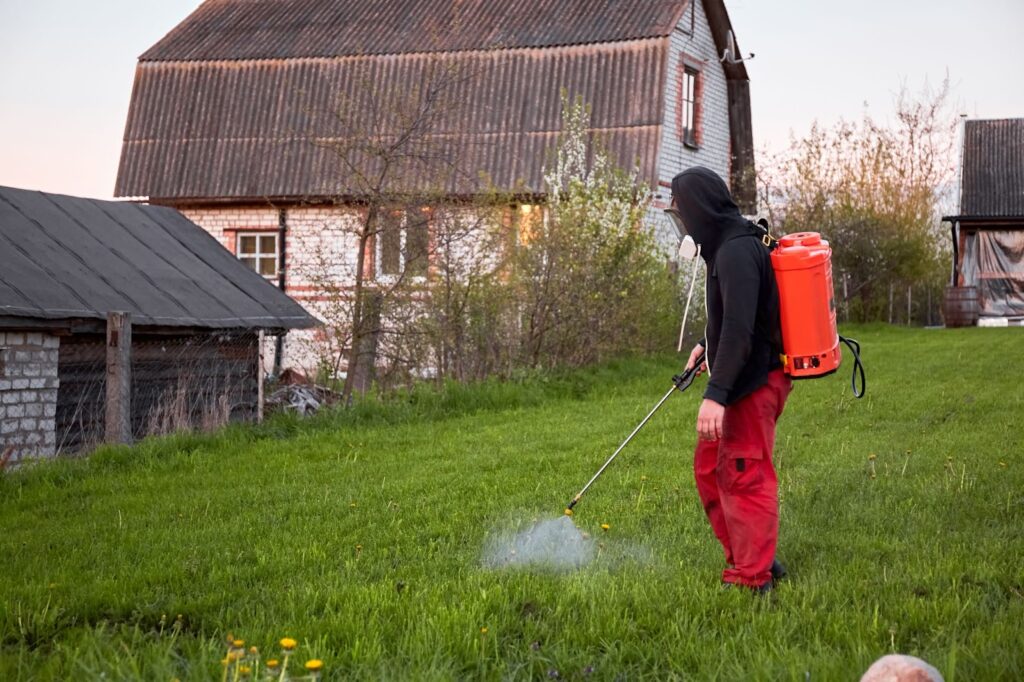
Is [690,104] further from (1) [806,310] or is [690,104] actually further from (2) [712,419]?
(2) [712,419]

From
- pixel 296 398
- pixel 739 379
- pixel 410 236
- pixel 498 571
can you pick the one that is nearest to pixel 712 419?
pixel 739 379

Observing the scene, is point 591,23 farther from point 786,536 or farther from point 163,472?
point 786,536

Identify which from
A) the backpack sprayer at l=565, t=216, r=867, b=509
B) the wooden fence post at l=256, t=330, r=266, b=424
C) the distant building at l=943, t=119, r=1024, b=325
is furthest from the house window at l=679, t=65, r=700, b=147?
the backpack sprayer at l=565, t=216, r=867, b=509

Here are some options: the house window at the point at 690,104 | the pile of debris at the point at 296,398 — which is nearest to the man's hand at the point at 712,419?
the pile of debris at the point at 296,398

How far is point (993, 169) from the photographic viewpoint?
36000 mm

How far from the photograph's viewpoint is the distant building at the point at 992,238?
3409 cm

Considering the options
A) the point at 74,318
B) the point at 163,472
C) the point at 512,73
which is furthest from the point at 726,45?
the point at 163,472

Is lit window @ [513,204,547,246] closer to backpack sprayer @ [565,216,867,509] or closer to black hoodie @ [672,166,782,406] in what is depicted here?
black hoodie @ [672,166,782,406]

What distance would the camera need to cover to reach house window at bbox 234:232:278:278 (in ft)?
94.3

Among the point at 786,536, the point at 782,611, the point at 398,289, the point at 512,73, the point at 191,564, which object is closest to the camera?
the point at 782,611

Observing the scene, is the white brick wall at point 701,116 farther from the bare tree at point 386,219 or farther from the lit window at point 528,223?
the bare tree at point 386,219

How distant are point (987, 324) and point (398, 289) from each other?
923 inches

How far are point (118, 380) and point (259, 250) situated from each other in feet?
56.2

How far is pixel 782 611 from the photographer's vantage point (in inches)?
188
